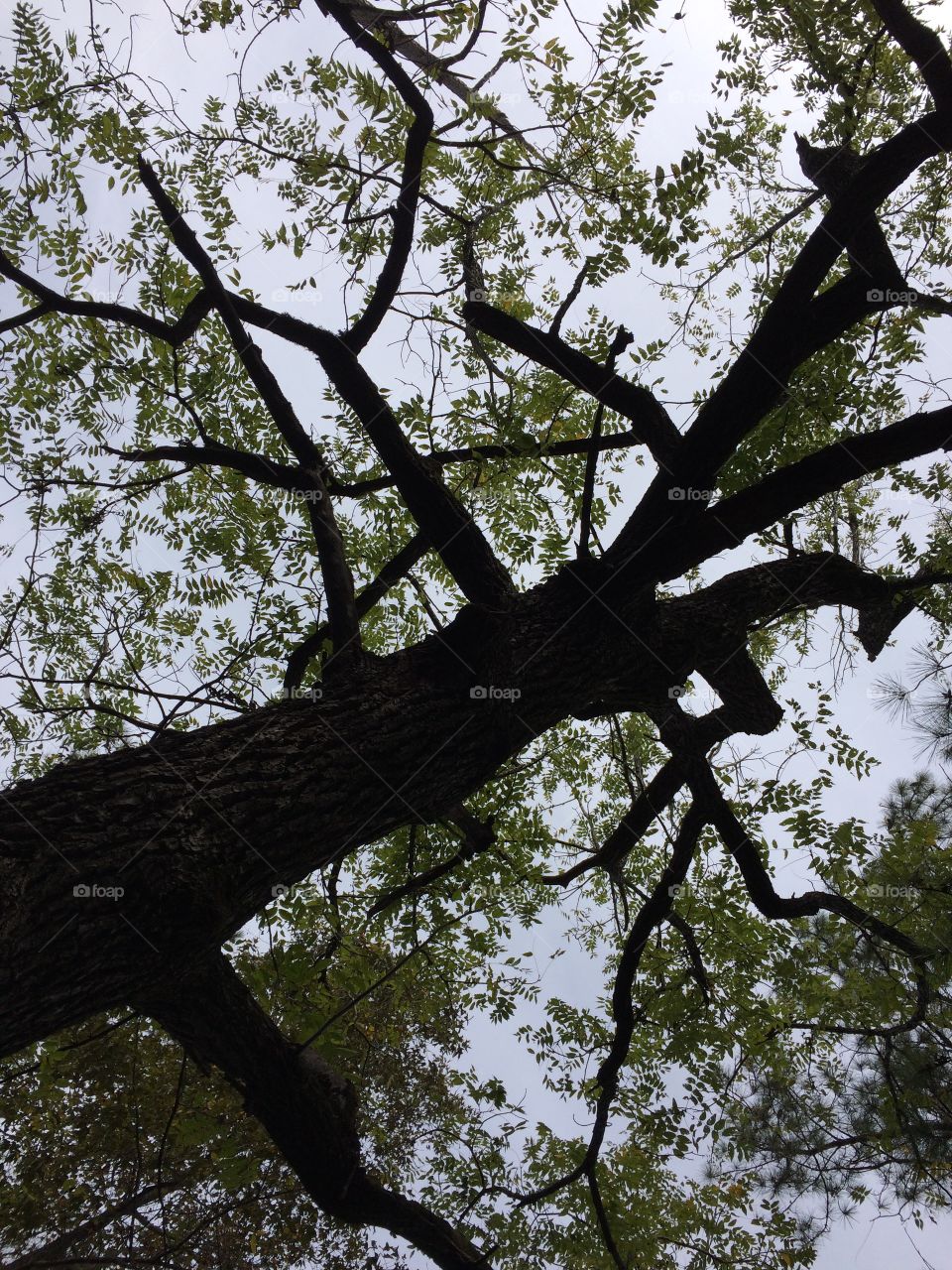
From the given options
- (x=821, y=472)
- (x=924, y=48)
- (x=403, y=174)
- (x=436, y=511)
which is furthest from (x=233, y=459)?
(x=924, y=48)

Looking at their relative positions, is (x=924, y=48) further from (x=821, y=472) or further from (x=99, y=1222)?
(x=99, y=1222)

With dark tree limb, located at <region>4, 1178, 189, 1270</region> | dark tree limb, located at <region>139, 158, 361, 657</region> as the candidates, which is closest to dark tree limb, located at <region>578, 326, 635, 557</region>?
dark tree limb, located at <region>139, 158, 361, 657</region>

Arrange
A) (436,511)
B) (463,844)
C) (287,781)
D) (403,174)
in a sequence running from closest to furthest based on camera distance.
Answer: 1. (287,781)
2. (436,511)
3. (403,174)
4. (463,844)

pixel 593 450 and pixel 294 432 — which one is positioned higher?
pixel 294 432

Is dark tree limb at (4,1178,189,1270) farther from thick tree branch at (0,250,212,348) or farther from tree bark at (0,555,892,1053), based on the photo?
thick tree branch at (0,250,212,348)

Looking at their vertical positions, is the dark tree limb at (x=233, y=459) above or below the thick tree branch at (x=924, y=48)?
above

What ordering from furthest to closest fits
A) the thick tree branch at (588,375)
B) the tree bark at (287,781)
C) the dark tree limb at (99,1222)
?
the dark tree limb at (99,1222) < the thick tree branch at (588,375) < the tree bark at (287,781)

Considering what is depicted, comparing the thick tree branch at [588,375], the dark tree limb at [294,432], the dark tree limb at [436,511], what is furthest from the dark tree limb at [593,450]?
the dark tree limb at [294,432]

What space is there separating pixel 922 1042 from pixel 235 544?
6.96 metres

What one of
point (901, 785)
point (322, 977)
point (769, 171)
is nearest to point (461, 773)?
point (322, 977)

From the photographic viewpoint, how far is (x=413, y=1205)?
388 centimetres

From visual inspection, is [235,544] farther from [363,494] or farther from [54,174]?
[54,174]

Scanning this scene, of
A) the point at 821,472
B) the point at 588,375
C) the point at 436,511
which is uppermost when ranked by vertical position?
the point at 588,375

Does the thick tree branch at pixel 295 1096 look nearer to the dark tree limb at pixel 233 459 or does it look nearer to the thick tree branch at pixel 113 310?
the dark tree limb at pixel 233 459
